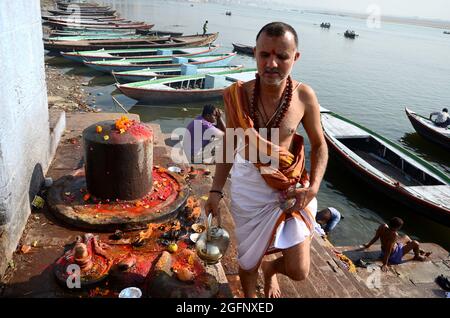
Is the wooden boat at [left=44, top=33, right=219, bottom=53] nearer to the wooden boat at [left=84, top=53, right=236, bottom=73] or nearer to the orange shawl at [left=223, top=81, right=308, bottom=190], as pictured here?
the wooden boat at [left=84, top=53, right=236, bottom=73]

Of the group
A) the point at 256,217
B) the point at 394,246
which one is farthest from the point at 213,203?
the point at 394,246

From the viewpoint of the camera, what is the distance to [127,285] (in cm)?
319

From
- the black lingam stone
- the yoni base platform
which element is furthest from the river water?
the black lingam stone

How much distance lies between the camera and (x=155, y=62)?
68.1 feet

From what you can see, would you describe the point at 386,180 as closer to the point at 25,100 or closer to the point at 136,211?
the point at 136,211

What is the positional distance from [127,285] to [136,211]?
1093mm

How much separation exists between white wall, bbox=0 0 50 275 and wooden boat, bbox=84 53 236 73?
49.3ft

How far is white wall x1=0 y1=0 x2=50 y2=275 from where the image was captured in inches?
128

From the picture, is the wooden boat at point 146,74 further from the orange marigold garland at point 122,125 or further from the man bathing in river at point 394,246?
the orange marigold garland at point 122,125

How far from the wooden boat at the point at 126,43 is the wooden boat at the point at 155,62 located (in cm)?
385

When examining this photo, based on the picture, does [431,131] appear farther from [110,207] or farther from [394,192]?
[110,207]

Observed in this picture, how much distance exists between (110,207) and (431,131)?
15085 millimetres

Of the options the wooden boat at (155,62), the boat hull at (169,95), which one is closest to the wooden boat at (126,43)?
the wooden boat at (155,62)
